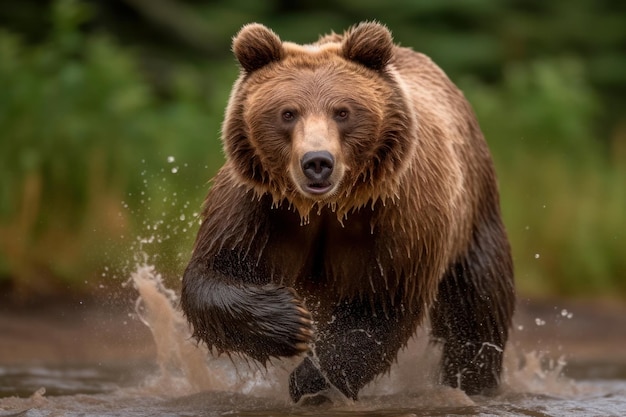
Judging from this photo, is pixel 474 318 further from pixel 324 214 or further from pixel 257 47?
pixel 257 47

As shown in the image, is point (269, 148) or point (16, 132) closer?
point (269, 148)

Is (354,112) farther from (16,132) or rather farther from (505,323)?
(16,132)

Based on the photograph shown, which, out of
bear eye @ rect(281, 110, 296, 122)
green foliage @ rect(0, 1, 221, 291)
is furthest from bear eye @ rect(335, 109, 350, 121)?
green foliage @ rect(0, 1, 221, 291)

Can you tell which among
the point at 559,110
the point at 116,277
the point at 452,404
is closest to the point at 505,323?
the point at 452,404

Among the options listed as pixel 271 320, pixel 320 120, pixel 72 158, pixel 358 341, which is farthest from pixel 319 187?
pixel 72 158

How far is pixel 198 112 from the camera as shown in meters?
12.2

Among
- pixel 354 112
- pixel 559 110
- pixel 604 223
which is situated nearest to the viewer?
pixel 354 112

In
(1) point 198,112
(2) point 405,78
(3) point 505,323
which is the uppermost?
(1) point 198,112

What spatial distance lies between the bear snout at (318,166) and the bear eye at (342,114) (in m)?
0.28

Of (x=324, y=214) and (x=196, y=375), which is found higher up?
(x=324, y=214)

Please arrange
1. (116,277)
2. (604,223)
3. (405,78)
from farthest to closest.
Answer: (604,223), (116,277), (405,78)

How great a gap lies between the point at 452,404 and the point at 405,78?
5.28 feet

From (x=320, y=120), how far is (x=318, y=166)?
0.87 ft

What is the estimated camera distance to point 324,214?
20.5 ft
